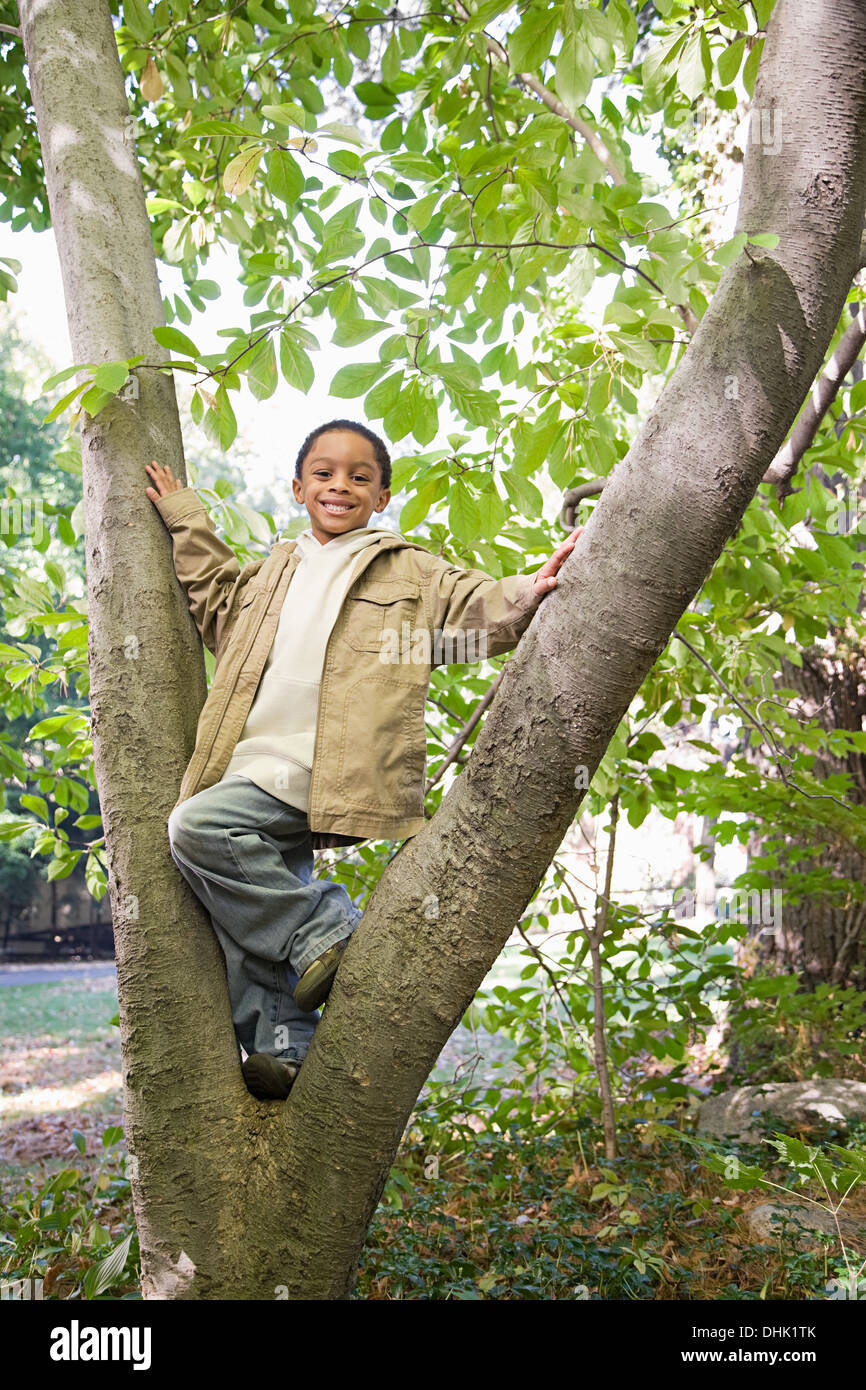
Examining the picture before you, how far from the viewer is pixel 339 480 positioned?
7.42ft

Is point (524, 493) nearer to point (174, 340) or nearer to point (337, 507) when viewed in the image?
point (337, 507)

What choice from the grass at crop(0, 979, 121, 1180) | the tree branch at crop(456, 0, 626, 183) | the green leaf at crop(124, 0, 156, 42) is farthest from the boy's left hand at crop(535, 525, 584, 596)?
the grass at crop(0, 979, 121, 1180)

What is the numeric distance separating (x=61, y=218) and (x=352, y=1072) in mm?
1873

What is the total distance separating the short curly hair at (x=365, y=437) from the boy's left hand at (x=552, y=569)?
760 mm

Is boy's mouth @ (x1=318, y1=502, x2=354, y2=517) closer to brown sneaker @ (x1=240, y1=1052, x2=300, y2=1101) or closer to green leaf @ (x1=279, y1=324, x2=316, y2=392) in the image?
green leaf @ (x1=279, y1=324, x2=316, y2=392)

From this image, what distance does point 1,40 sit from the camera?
3760 mm

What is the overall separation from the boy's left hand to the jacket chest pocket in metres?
0.37

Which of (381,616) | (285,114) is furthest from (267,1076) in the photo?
(285,114)

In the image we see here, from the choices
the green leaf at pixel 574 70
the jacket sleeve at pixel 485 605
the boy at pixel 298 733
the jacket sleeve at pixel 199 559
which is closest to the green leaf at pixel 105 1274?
the boy at pixel 298 733

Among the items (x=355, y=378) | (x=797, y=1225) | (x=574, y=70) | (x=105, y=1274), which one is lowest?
(x=797, y=1225)

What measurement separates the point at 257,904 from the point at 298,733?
0.37 meters

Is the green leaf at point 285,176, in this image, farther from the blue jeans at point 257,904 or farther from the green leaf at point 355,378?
the blue jeans at point 257,904

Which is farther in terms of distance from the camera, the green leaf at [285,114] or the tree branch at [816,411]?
the tree branch at [816,411]

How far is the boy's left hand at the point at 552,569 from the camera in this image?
169 cm
